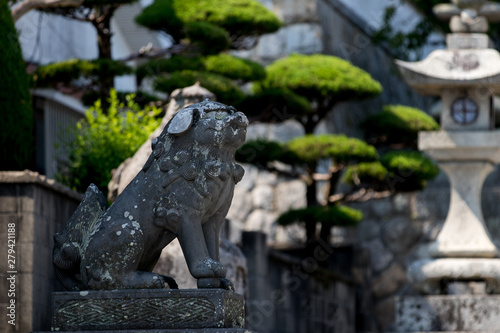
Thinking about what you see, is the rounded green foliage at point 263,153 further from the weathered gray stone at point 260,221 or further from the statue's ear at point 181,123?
the statue's ear at point 181,123

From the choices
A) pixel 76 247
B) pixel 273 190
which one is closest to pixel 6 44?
pixel 76 247

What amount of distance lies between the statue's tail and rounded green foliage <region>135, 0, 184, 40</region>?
7.12 metres

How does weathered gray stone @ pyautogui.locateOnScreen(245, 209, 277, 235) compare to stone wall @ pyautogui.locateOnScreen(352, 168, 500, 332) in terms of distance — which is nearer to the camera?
stone wall @ pyautogui.locateOnScreen(352, 168, 500, 332)

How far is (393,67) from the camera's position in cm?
1880

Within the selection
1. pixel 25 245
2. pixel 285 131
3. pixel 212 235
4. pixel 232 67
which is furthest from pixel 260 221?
pixel 212 235

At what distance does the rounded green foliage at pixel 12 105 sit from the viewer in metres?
9.09

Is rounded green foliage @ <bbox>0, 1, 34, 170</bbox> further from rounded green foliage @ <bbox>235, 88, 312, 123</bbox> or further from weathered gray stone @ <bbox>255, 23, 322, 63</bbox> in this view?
weathered gray stone @ <bbox>255, 23, 322, 63</bbox>

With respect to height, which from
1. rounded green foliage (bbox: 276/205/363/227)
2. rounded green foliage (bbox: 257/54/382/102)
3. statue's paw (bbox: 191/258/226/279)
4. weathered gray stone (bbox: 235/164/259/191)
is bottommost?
statue's paw (bbox: 191/258/226/279)

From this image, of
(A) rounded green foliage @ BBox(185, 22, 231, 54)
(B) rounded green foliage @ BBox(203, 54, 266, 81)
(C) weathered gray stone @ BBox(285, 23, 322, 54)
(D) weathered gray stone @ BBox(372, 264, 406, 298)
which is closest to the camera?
(A) rounded green foliage @ BBox(185, 22, 231, 54)

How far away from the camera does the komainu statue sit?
5180 mm

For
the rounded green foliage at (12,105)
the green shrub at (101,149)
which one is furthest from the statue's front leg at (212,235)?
the green shrub at (101,149)

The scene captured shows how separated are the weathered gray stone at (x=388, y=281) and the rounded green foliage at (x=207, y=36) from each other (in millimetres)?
6195

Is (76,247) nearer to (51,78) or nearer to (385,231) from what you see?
(51,78)

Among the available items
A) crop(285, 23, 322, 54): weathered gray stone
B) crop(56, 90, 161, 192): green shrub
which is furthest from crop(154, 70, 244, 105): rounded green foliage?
crop(285, 23, 322, 54): weathered gray stone
